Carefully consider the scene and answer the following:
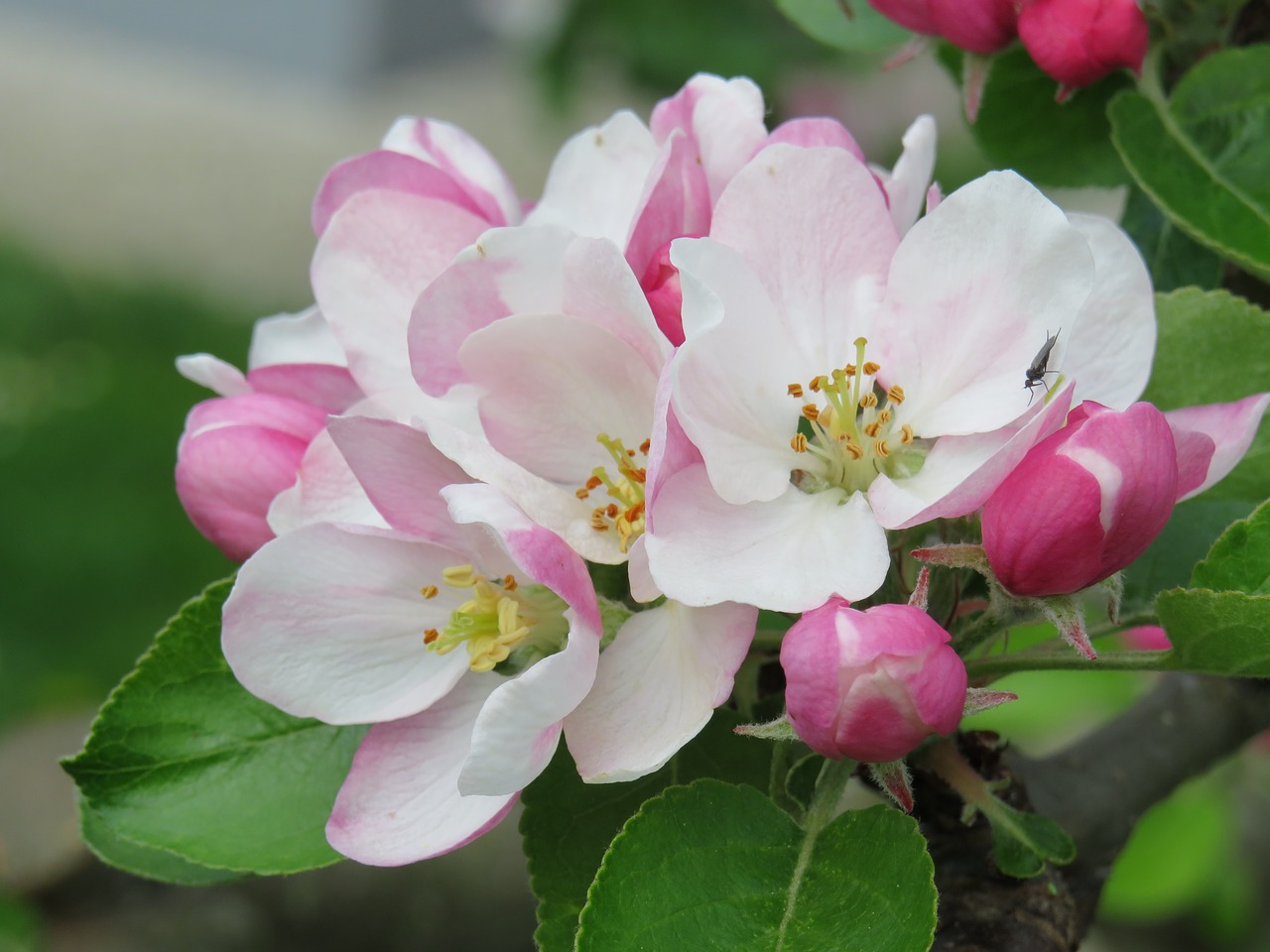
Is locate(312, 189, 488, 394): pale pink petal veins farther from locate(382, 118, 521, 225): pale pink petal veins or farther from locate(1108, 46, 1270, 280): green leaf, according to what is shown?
locate(1108, 46, 1270, 280): green leaf

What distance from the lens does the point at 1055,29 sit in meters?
0.98

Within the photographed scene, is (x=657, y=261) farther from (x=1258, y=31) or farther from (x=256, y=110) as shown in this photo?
(x=256, y=110)

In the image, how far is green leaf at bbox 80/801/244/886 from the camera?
91 centimetres

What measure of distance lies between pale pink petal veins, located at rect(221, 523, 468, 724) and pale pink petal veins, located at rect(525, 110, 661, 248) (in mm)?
241

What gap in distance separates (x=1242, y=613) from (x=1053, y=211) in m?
0.22

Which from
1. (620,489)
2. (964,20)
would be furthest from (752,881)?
(964,20)

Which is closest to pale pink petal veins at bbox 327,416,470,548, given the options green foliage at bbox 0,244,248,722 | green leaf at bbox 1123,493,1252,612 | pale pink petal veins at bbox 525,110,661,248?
pale pink petal veins at bbox 525,110,661,248

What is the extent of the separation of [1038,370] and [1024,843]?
0.30 metres

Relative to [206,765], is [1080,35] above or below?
above

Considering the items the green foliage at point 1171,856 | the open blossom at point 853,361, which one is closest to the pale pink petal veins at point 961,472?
the open blossom at point 853,361

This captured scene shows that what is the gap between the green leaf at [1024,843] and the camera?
0.82m

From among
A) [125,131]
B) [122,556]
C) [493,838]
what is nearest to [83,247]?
[125,131]

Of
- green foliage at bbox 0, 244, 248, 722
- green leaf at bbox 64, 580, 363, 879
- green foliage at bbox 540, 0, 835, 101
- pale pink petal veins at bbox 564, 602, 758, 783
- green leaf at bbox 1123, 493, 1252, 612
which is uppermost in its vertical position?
pale pink petal veins at bbox 564, 602, 758, 783

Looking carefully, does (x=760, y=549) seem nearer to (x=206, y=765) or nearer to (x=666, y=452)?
(x=666, y=452)
